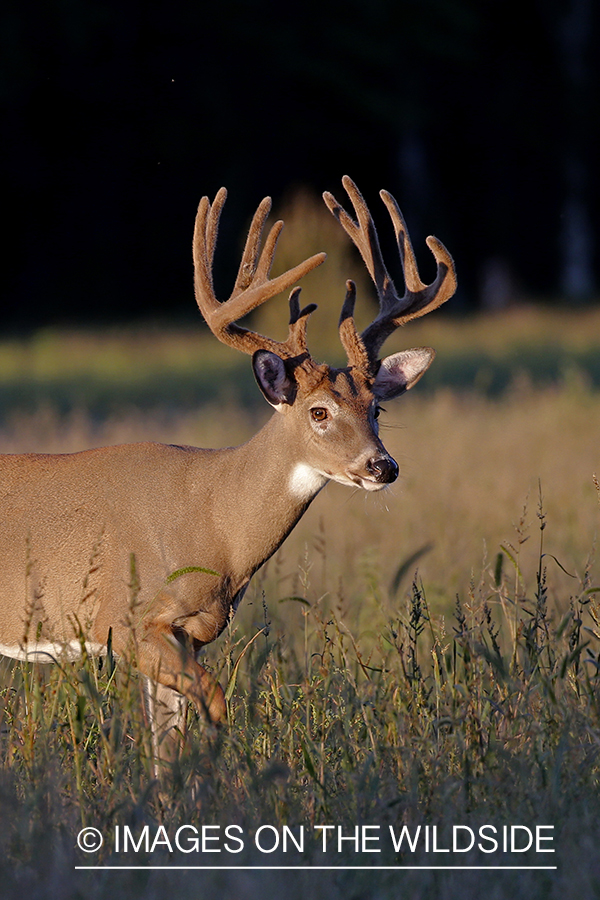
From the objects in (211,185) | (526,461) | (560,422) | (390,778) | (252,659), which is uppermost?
(211,185)

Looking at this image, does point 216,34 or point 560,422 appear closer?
point 560,422

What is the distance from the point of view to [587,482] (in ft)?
31.1

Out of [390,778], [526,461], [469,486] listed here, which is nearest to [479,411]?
[526,461]

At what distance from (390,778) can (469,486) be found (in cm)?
588

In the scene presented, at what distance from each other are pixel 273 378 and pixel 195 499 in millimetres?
533

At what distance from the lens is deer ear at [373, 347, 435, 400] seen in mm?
5145

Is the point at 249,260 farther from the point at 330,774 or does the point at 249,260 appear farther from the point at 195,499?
the point at 330,774

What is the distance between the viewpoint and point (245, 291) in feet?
16.4

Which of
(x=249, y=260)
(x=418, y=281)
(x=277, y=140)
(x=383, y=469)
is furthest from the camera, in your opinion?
(x=277, y=140)

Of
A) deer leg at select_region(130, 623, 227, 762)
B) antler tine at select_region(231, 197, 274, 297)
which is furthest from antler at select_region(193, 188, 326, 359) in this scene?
deer leg at select_region(130, 623, 227, 762)

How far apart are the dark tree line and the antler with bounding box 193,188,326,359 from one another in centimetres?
3090

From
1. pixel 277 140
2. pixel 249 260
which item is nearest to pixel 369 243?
pixel 249 260

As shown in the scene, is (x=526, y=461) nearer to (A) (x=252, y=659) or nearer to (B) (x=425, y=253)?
(A) (x=252, y=659)

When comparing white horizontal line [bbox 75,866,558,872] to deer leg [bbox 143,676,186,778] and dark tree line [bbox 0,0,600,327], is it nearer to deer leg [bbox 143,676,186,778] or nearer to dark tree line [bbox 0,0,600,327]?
deer leg [bbox 143,676,186,778]
